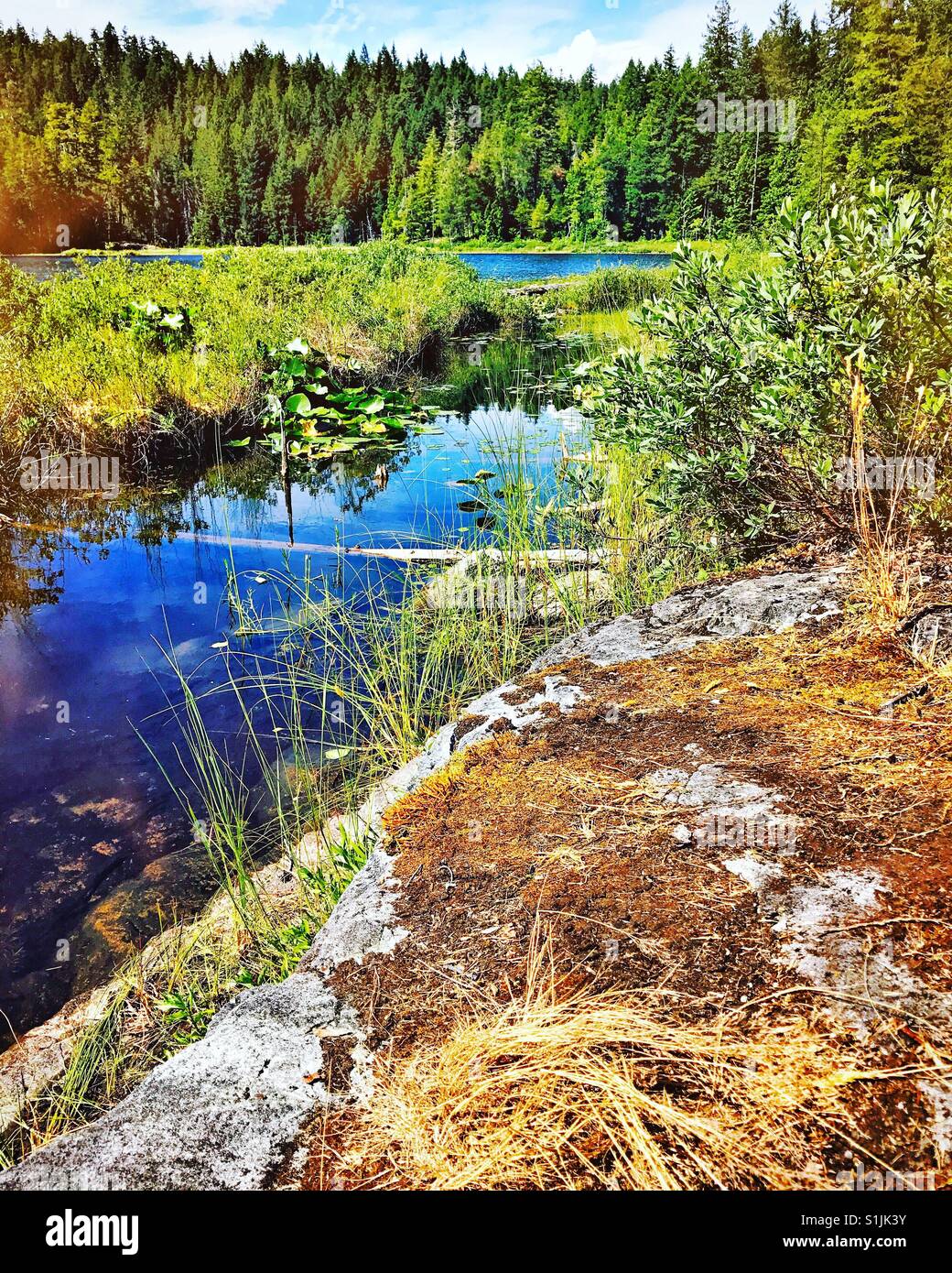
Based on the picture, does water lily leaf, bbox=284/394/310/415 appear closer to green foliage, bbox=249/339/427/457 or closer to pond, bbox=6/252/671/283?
green foliage, bbox=249/339/427/457

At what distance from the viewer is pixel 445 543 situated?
6113 mm

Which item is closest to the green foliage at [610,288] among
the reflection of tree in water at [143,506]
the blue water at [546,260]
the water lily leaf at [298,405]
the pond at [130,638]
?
the pond at [130,638]

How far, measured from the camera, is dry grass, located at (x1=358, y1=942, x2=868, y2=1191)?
1065 mm

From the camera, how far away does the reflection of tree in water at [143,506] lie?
21.3 ft

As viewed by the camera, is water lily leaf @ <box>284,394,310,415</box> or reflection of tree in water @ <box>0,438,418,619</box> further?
water lily leaf @ <box>284,394,310,415</box>

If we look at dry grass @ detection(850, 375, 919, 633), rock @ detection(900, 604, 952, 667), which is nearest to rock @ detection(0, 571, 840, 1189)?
rock @ detection(900, 604, 952, 667)

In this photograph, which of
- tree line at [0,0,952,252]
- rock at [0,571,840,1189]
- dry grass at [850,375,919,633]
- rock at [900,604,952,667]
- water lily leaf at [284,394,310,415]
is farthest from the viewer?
tree line at [0,0,952,252]

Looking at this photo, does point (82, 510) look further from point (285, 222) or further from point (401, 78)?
point (401, 78)

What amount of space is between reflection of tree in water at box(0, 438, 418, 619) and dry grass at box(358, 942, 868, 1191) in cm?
555

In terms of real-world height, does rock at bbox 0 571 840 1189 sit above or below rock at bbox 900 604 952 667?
below

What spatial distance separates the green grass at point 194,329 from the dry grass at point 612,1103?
8.11m

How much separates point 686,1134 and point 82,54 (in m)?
81.9

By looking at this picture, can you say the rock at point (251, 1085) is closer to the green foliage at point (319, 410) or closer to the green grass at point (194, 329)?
the green grass at point (194, 329)
